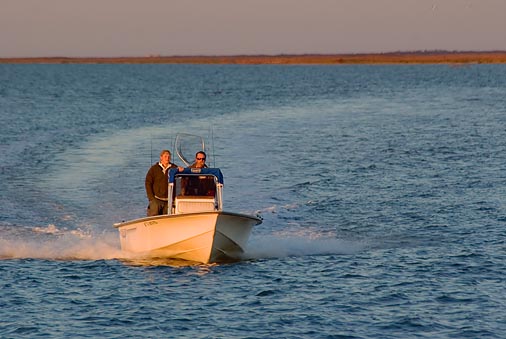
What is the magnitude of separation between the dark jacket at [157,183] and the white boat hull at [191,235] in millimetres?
923

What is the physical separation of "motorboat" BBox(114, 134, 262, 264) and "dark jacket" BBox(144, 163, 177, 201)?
16.9 inches

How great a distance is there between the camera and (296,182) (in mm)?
34688

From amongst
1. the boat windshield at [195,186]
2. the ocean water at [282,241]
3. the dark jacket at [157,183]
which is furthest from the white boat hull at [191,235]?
the dark jacket at [157,183]

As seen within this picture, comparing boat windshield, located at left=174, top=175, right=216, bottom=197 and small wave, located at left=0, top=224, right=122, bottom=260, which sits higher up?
boat windshield, located at left=174, top=175, right=216, bottom=197

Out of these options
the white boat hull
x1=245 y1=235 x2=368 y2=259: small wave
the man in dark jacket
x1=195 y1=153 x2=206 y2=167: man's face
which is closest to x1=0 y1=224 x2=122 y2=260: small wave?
the white boat hull

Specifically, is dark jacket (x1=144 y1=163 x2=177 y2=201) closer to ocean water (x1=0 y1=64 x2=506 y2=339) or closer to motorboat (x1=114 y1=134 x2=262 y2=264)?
motorboat (x1=114 y1=134 x2=262 y2=264)

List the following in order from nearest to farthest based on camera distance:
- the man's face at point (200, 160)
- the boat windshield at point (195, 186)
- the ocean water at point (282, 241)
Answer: the ocean water at point (282, 241)
the boat windshield at point (195, 186)
the man's face at point (200, 160)

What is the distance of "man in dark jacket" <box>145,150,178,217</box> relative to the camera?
825 inches

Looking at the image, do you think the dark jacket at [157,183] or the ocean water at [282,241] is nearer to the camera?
the ocean water at [282,241]

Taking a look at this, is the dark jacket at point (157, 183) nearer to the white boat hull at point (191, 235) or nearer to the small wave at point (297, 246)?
the white boat hull at point (191, 235)

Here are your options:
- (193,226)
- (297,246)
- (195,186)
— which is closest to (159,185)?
(195,186)

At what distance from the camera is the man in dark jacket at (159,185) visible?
20953 mm

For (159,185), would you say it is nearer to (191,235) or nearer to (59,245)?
(191,235)

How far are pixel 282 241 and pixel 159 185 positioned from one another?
12.9ft
